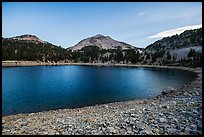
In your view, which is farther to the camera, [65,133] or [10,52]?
[10,52]

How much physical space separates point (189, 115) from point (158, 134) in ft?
12.1

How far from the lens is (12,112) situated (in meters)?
29.8

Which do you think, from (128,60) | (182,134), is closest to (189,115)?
(182,134)

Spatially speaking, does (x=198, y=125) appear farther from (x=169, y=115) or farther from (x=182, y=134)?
(x=169, y=115)

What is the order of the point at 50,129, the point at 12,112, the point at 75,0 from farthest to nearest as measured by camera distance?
the point at 12,112 < the point at 50,129 < the point at 75,0

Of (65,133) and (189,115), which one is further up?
(189,115)

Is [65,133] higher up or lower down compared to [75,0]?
lower down

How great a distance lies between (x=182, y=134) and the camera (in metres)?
11.4

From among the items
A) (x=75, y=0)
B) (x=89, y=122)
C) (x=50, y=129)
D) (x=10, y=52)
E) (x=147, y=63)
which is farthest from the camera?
(x=10, y=52)

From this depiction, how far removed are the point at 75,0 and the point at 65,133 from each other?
936cm

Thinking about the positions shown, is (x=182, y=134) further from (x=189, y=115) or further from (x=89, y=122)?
(x=89, y=122)

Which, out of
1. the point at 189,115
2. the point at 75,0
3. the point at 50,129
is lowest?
the point at 50,129

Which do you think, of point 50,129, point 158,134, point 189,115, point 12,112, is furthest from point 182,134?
point 12,112

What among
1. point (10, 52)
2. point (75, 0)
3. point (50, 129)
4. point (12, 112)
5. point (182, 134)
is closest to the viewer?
point (75, 0)
